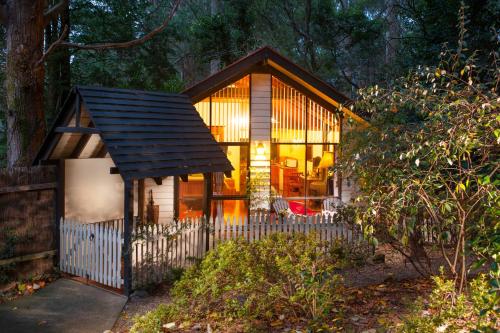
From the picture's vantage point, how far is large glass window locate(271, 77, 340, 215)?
44.7 feet

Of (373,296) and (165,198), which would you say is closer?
(373,296)

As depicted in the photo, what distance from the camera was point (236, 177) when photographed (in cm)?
1367

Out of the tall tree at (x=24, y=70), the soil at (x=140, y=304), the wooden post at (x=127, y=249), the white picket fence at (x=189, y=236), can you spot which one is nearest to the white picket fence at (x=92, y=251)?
the wooden post at (x=127, y=249)

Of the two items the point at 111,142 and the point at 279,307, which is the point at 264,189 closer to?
the point at 111,142

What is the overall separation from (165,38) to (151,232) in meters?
14.2

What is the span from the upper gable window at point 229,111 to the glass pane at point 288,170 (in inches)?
46.8

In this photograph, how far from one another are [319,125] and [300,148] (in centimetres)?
93

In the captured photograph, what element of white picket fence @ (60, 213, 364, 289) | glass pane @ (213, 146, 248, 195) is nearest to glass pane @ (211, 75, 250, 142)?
glass pane @ (213, 146, 248, 195)

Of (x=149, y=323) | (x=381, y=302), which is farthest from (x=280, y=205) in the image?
(x=149, y=323)

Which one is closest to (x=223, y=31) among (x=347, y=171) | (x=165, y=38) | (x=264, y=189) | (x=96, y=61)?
(x=165, y=38)

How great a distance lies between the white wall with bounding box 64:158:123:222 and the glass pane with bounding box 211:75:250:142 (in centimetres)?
355

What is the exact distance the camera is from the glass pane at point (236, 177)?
1352cm

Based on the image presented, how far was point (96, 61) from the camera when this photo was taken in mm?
18406

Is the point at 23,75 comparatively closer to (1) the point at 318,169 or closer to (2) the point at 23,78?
(2) the point at 23,78
